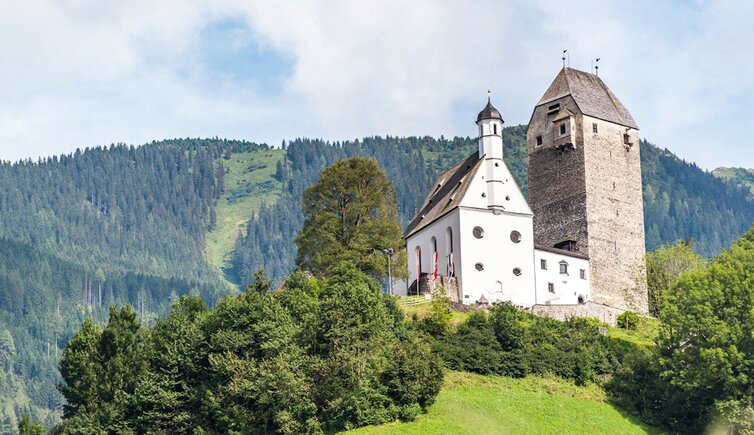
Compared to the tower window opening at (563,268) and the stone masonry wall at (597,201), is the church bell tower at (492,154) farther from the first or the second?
the stone masonry wall at (597,201)

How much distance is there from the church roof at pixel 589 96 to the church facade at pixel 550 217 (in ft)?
0.35

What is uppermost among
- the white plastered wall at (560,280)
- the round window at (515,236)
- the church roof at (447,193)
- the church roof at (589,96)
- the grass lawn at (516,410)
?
the church roof at (589,96)

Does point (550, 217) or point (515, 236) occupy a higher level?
point (550, 217)

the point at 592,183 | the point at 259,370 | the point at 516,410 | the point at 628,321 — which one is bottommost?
the point at 516,410

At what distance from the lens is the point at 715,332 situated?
2544 inches

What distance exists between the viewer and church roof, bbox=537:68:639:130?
97.2m

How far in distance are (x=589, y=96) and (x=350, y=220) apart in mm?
25504

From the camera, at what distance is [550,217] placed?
96625 millimetres

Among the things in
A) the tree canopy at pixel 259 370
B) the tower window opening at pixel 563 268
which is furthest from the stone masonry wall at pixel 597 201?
the tree canopy at pixel 259 370

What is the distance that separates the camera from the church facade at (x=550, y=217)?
8506 cm

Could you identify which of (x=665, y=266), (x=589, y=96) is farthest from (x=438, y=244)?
(x=665, y=266)

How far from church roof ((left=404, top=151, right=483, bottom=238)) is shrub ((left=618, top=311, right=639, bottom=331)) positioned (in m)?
13.6

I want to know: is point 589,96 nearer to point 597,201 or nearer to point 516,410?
point 597,201

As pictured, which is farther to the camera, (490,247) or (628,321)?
(628,321)
